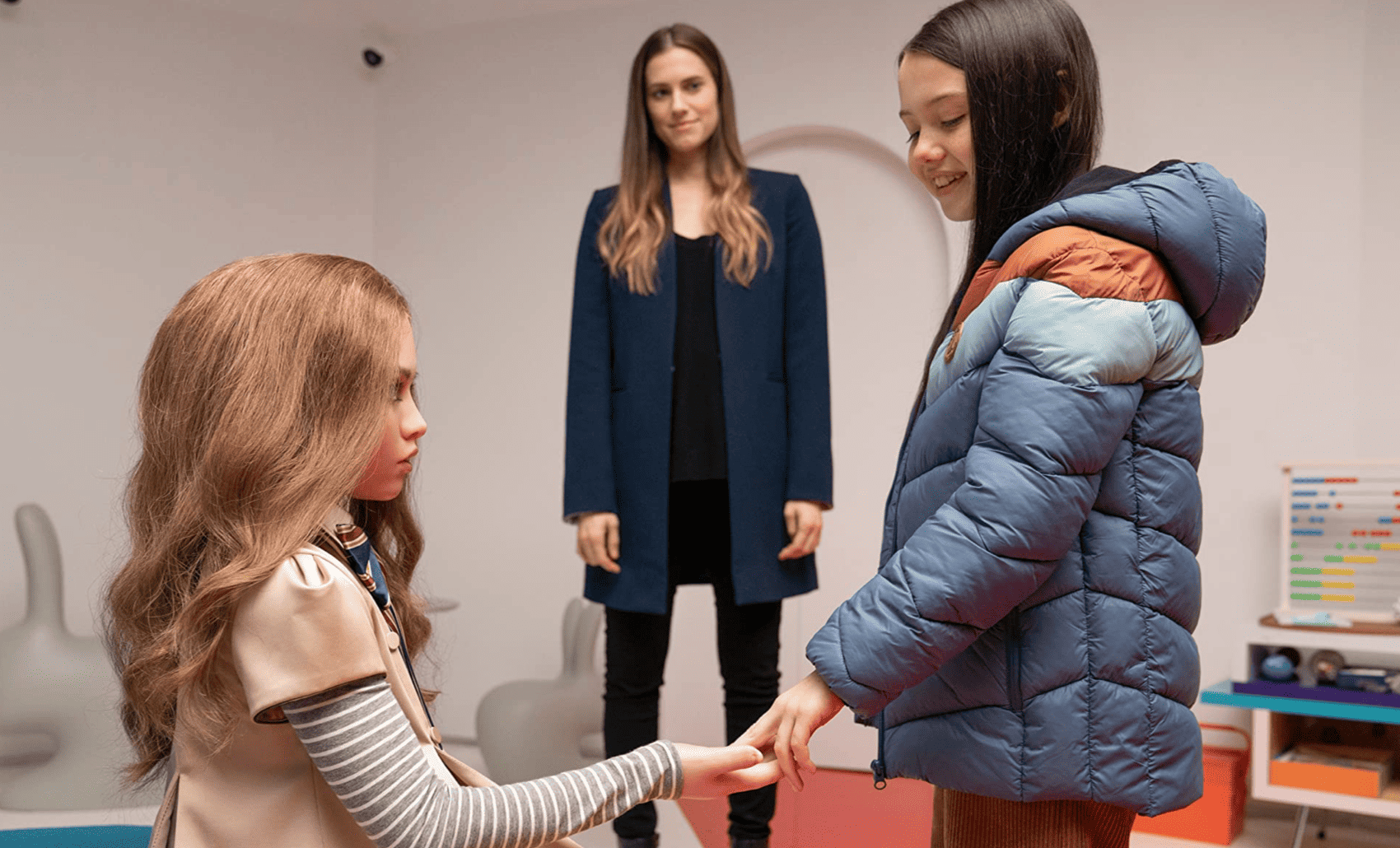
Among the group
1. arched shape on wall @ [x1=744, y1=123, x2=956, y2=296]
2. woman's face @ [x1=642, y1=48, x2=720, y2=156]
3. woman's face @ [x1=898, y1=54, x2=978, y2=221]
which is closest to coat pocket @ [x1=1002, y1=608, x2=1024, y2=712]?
woman's face @ [x1=898, y1=54, x2=978, y2=221]

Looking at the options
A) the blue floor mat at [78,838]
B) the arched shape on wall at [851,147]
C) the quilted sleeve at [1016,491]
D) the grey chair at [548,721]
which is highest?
the arched shape on wall at [851,147]

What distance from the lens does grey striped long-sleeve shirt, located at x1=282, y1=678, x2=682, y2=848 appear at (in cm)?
89

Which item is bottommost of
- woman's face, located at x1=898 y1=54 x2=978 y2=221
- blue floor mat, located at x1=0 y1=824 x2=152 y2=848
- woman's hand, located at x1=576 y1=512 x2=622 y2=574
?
blue floor mat, located at x1=0 y1=824 x2=152 y2=848

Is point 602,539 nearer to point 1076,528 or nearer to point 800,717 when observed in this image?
point 800,717

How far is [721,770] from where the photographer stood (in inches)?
42.0

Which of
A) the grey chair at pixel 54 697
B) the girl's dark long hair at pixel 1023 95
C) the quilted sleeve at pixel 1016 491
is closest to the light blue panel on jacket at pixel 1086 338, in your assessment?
the quilted sleeve at pixel 1016 491

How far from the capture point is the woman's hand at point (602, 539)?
2.01 meters

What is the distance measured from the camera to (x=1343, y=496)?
Answer: 281 cm

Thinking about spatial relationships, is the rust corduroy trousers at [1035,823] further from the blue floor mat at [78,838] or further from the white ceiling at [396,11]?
the white ceiling at [396,11]

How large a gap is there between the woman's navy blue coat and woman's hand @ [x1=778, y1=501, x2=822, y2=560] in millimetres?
15

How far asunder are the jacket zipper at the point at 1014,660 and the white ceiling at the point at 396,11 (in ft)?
10.1

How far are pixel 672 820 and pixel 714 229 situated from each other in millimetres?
1469

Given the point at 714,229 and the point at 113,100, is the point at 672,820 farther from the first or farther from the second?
the point at 113,100

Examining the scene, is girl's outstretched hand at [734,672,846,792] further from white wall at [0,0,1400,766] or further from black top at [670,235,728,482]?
white wall at [0,0,1400,766]
